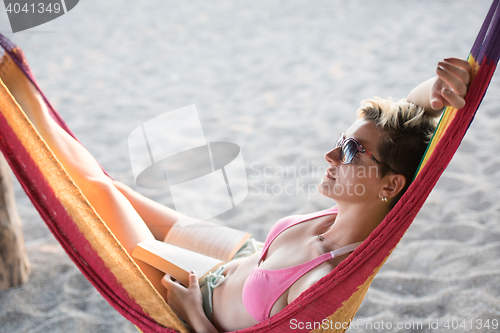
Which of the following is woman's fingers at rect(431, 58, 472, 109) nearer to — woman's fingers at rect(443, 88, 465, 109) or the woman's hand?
woman's fingers at rect(443, 88, 465, 109)

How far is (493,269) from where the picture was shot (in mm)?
1717

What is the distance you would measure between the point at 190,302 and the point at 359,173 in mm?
588

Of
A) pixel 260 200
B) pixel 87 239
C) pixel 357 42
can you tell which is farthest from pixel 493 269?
pixel 357 42

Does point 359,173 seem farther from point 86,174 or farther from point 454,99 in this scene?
point 86,174

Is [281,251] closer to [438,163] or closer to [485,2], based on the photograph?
[438,163]

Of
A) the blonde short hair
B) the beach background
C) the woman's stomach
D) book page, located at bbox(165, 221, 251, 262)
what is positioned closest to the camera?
the blonde short hair

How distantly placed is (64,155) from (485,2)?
4991 millimetres

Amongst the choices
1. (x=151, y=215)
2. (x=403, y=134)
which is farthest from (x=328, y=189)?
(x=151, y=215)

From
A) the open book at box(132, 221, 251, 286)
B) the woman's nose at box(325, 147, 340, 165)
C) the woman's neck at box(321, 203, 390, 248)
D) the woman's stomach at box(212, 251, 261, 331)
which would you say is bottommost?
the woman's stomach at box(212, 251, 261, 331)

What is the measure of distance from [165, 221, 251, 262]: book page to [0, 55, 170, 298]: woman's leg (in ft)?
0.35

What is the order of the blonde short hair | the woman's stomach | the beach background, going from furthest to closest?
the beach background
the woman's stomach
the blonde short hair

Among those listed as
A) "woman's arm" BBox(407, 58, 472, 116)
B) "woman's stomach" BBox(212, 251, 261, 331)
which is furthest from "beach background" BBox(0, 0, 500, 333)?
"woman's arm" BBox(407, 58, 472, 116)

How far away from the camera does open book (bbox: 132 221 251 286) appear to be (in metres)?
1.20

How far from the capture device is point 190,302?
3.83ft
